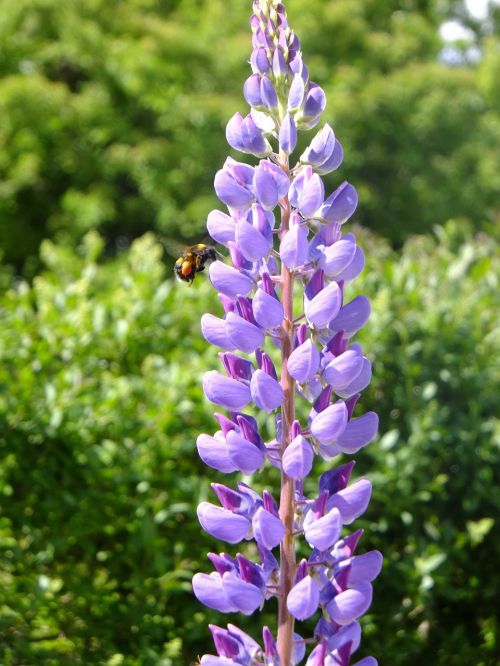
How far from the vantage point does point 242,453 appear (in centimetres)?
177

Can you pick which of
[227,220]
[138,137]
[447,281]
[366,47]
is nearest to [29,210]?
[138,137]

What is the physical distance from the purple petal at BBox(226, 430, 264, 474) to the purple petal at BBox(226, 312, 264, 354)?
0.59 ft

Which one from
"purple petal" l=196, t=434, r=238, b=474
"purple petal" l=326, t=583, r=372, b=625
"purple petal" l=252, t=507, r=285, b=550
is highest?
"purple petal" l=196, t=434, r=238, b=474

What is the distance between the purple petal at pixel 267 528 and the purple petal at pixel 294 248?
49 centimetres

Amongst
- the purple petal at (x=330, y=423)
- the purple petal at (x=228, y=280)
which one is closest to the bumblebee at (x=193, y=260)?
the purple petal at (x=228, y=280)

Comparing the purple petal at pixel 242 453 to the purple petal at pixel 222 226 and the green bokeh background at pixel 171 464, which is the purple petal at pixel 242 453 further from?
the green bokeh background at pixel 171 464

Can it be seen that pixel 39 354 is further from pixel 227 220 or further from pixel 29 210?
pixel 29 210

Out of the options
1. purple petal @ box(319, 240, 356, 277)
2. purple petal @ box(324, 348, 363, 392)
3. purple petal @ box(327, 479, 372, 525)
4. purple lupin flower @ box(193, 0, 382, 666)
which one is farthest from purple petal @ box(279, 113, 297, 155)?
purple petal @ box(327, 479, 372, 525)

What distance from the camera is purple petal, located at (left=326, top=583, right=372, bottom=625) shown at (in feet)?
5.57

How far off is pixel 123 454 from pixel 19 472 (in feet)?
1.35

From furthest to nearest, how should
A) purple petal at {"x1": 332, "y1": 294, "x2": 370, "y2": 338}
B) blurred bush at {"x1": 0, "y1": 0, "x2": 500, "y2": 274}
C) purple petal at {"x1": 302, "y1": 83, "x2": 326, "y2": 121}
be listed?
blurred bush at {"x1": 0, "y1": 0, "x2": 500, "y2": 274} → purple petal at {"x1": 302, "y1": 83, "x2": 326, "y2": 121} → purple petal at {"x1": 332, "y1": 294, "x2": 370, "y2": 338}

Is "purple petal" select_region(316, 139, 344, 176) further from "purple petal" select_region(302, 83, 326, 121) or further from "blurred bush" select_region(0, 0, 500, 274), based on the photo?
"blurred bush" select_region(0, 0, 500, 274)

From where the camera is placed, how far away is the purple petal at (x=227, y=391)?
6.05 ft

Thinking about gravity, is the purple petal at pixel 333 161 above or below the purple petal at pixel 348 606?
above
